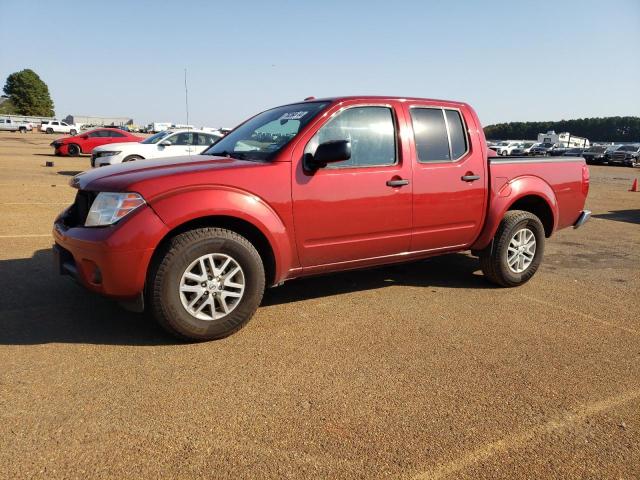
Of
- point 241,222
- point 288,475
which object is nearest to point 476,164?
point 241,222

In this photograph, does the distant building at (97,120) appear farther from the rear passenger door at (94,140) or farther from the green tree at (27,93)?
the rear passenger door at (94,140)

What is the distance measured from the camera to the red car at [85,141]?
23.1 metres

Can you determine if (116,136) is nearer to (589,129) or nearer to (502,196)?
(502,196)

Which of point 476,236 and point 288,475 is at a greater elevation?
point 476,236

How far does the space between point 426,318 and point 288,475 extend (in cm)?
224

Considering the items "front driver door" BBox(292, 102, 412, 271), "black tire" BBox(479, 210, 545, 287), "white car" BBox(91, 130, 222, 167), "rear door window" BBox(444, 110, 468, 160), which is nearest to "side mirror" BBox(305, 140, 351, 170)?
"front driver door" BBox(292, 102, 412, 271)

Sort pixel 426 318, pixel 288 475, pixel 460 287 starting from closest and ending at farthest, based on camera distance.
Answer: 1. pixel 288 475
2. pixel 426 318
3. pixel 460 287

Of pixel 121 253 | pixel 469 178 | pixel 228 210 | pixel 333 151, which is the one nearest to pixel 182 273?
pixel 121 253

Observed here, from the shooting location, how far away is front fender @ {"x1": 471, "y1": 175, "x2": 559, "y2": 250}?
4.82 meters

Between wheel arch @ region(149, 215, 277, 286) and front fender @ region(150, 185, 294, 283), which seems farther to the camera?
wheel arch @ region(149, 215, 277, 286)

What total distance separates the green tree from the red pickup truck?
367 feet

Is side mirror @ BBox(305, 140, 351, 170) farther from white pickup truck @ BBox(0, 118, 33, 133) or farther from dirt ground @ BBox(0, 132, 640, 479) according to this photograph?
white pickup truck @ BBox(0, 118, 33, 133)

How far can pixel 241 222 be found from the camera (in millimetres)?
3607

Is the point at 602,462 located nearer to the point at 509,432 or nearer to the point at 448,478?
the point at 509,432
